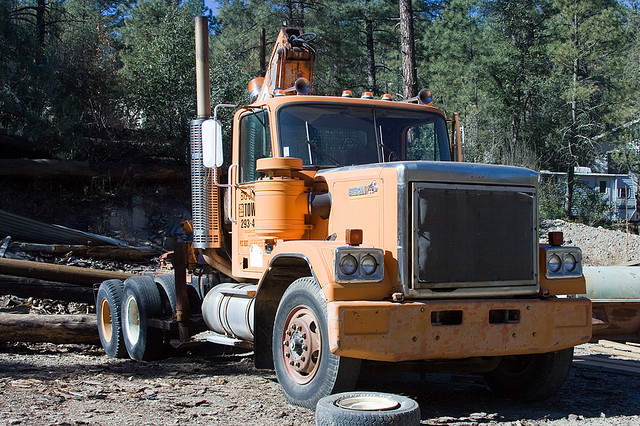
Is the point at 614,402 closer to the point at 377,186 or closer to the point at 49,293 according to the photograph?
the point at 377,186

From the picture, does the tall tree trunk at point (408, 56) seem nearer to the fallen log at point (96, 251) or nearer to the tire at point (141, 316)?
the fallen log at point (96, 251)

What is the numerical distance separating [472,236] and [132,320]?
5044 millimetres

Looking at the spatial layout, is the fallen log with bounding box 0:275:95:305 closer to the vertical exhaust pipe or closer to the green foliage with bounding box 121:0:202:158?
the vertical exhaust pipe

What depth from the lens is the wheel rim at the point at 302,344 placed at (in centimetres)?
609

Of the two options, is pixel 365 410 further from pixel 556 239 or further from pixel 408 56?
pixel 408 56

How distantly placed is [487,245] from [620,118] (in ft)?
94.0

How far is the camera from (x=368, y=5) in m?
33.1

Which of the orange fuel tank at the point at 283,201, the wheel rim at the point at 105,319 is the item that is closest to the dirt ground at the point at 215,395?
the wheel rim at the point at 105,319

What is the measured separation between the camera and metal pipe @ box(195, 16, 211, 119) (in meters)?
8.72

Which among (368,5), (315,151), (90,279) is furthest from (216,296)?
(368,5)

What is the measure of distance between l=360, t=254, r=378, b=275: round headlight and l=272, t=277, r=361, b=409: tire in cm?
43

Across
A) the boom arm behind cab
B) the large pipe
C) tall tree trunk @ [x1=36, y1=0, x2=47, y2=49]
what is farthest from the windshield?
tall tree trunk @ [x1=36, y1=0, x2=47, y2=49]

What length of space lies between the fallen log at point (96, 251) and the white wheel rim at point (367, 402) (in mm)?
12060

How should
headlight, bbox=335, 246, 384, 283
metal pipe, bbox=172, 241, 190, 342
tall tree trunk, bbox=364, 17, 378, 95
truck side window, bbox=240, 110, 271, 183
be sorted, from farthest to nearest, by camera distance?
tall tree trunk, bbox=364, 17, 378, 95 < metal pipe, bbox=172, 241, 190, 342 < truck side window, bbox=240, 110, 271, 183 < headlight, bbox=335, 246, 384, 283
